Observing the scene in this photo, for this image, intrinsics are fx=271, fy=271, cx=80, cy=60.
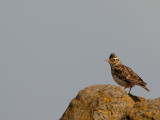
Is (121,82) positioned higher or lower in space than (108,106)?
higher

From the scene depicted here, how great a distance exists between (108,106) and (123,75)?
381 cm

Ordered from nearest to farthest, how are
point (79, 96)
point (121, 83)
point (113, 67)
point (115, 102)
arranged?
point (115, 102) → point (79, 96) → point (121, 83) → point (113, 67)

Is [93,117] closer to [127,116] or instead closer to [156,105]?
[127,116]

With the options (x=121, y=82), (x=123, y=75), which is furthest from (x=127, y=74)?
(x=121, y=82)

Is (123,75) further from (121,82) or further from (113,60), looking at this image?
(113,60)

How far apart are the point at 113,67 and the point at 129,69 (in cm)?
A: 93

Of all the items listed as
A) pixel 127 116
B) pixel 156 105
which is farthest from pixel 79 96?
pixel 156 105

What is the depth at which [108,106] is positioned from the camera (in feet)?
32.7

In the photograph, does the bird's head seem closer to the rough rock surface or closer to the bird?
the bird

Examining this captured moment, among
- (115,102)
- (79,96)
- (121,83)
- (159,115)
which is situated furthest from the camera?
(121,83)

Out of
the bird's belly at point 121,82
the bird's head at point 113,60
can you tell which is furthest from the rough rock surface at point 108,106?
the bird's head at point 113,60

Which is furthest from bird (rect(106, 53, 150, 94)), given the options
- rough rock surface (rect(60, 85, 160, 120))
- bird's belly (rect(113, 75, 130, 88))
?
rough rock surface (rect(60, 85, 160, 120))

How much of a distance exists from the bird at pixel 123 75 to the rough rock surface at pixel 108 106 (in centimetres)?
230

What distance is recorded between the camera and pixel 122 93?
10617 mm
